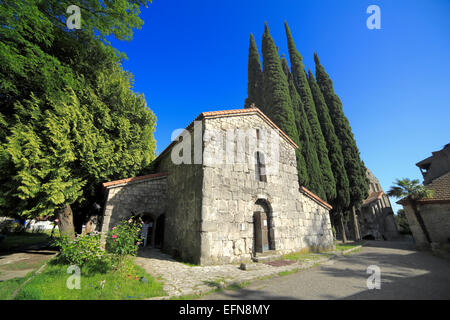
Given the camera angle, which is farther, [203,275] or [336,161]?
[336,161]

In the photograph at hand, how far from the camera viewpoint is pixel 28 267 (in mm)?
6586

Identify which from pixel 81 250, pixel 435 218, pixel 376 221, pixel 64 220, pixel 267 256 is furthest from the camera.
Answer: pixel 376 221

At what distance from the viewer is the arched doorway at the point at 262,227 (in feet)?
24.9

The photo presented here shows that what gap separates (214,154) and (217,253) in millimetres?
4019

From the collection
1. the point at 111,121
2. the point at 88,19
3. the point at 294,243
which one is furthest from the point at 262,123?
the point at 88,19

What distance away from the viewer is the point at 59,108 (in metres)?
7.85

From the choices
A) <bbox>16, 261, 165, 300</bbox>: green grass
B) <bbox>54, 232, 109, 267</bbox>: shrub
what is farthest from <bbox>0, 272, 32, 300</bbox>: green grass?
<bbox>54, 232, 109, 267</bbox>: shrub

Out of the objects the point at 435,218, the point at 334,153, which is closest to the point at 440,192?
the point at 435,218

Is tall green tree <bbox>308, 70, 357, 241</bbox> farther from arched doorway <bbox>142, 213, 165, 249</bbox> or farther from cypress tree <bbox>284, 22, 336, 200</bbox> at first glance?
arched doorway <bbox>142, 213, 165, 249</bbox>

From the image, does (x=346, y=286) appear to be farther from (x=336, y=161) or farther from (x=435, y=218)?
(x=336, y=161)

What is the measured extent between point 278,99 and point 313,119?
5286mm

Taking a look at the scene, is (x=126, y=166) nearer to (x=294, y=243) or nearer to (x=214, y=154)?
(x=214, y=154)

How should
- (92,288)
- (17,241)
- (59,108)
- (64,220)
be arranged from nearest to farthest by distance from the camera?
1. (92,288)
2. (59,108)
3. (64,220)
4. (17,241)

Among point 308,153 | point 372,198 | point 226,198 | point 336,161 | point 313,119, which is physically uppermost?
point 313,119
